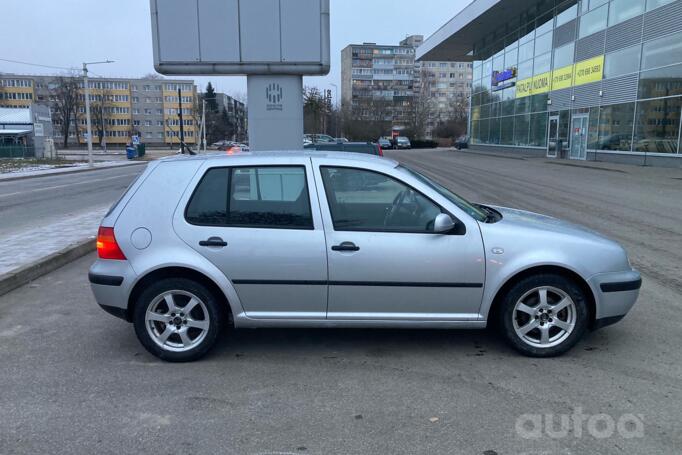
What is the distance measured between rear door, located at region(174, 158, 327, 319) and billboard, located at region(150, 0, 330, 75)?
266 inches

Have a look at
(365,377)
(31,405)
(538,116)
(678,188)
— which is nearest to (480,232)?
(365,377)

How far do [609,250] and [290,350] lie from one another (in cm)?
269

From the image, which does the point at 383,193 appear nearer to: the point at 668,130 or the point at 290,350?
the point at 290,350

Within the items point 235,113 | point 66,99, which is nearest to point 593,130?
point 66,99

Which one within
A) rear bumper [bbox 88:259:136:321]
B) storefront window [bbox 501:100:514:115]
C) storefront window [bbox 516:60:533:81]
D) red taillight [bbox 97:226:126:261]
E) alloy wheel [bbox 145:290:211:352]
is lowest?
alloy wheel [bbox 145:290:211:352]

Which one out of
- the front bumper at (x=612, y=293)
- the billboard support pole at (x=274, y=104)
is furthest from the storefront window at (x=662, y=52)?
the front bumper at (x=612, y=293)

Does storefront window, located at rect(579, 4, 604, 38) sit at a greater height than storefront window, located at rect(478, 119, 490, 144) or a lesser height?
greater

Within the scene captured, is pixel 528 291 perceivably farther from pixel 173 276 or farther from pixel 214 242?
pixel 173 276

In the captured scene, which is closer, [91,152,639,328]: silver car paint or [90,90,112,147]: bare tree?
[91,152,639,328]: silver car paint

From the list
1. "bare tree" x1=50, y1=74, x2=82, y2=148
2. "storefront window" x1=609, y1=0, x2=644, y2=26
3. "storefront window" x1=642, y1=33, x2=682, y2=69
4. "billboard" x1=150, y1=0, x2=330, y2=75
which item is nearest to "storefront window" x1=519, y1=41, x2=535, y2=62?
"storefront window" x1=609, y1=0, x2=644, y2=26

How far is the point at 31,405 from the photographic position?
11.4 ft

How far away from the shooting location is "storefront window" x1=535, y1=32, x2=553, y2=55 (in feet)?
118

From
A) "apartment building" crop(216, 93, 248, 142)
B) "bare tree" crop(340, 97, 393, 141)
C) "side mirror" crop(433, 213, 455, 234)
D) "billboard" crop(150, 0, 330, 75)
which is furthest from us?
"apartment building" crop(216, 93, 248, 142)

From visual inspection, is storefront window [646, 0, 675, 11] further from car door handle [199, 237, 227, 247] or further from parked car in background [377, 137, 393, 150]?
parked car in background [377, 137, 393, 150]
